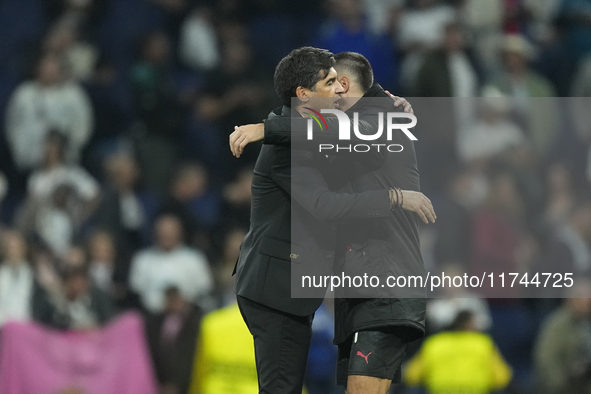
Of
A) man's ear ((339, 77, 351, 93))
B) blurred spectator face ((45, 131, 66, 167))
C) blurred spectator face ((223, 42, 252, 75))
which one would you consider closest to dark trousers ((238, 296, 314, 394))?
man's ear ((339, 77, 351, 93))

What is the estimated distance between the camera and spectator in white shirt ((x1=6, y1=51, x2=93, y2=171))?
8758 mm

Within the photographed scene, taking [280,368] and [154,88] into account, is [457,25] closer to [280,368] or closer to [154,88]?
[154,88]

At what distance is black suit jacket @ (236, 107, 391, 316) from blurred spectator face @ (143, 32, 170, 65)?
5.44m

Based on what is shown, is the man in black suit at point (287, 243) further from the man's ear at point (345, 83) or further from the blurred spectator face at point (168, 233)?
the blurred spectator face at point (168, 233)

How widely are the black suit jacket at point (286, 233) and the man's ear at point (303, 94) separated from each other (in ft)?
0.26

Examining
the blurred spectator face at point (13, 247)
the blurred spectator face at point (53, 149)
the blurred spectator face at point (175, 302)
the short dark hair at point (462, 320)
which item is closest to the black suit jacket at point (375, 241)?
the short dark hair at point (462, 320)

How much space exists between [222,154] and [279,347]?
5.24 meters

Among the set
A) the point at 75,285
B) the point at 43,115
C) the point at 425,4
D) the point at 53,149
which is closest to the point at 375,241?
the point at 75,285

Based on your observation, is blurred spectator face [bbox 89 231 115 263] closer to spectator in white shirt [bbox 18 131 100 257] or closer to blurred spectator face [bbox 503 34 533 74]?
spectator in white shirt [bbox 18 131 100 257]

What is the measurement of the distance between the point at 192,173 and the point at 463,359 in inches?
115

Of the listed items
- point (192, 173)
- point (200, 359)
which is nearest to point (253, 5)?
point (192, 173)

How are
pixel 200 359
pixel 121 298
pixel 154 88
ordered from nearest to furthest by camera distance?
pixel 200 359
pixel 121 298
pixel 154 88

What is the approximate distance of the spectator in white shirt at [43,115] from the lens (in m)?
8.76

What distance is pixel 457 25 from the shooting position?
9531 millimetres
